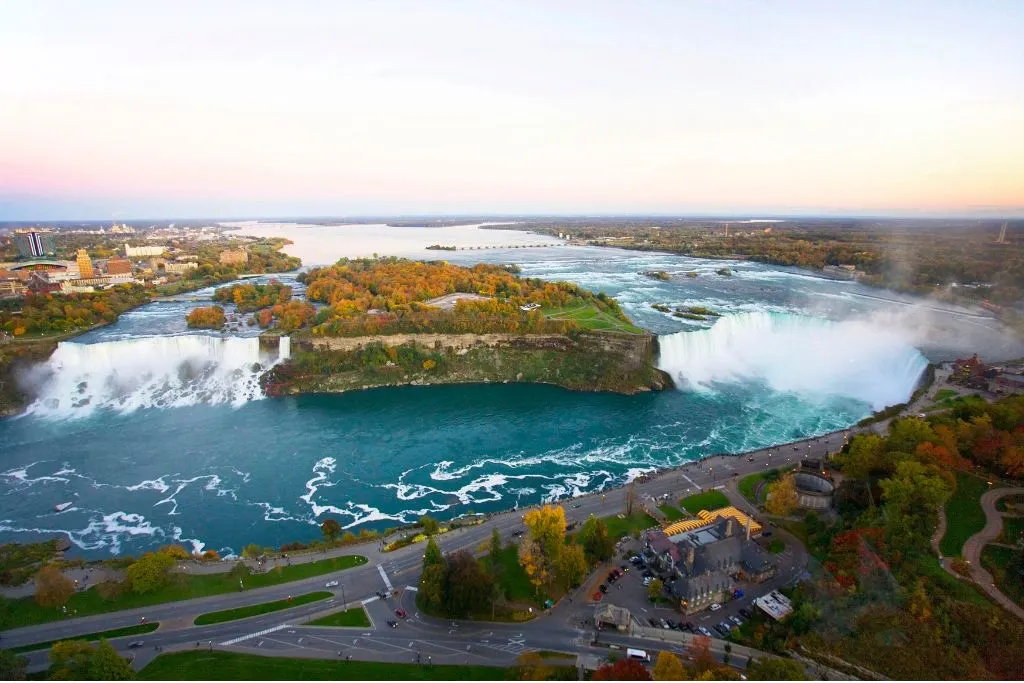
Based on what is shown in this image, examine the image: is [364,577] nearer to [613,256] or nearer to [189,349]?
[189,349]

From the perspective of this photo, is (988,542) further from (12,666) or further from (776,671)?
(12,666)

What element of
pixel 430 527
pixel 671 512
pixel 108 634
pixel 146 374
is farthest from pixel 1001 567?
pixel 146 374

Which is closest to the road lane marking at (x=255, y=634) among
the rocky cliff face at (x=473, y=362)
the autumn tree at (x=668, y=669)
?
the autumn tree at (x=668, y=669)

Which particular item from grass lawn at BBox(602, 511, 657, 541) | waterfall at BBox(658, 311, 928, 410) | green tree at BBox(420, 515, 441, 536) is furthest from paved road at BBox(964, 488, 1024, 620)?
green tree at BBox(420, 515, 441, 536)

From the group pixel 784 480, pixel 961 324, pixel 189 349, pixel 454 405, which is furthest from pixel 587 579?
pixel 961 324

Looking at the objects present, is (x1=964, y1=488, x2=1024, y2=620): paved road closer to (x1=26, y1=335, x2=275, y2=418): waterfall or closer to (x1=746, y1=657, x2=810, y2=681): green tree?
(x1=746, y1=657, x2=810, y2=681): green tree

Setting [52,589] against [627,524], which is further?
[627,524]
